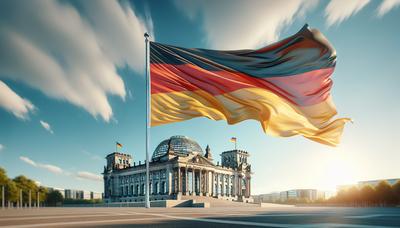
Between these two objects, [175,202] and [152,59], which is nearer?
[152,59]

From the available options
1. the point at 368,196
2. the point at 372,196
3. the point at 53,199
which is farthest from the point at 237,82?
the point at 53,199

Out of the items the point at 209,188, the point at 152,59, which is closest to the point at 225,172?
the point at 209,188

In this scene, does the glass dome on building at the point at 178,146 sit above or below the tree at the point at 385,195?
above

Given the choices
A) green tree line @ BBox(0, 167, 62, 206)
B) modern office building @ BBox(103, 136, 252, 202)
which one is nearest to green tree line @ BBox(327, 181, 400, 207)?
modern office building @ BBox(103, 136, 252, 202)

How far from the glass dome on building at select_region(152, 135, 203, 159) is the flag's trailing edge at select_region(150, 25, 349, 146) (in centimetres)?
10486

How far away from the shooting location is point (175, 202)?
2525 inches

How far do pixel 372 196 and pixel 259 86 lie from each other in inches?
3186

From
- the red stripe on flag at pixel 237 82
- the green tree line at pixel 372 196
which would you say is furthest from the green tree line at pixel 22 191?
the green tree line at pixel 372 196

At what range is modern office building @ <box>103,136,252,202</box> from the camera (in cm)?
11469

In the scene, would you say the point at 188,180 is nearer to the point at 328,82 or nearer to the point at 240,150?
the point at 240,150

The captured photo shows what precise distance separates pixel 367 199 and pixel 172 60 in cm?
8473

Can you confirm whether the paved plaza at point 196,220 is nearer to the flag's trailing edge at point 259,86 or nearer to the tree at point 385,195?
the flag's trailing edge at point 259,86

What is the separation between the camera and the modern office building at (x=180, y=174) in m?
115

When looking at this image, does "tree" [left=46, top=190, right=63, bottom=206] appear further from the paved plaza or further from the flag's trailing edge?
the flag's trailing edge
